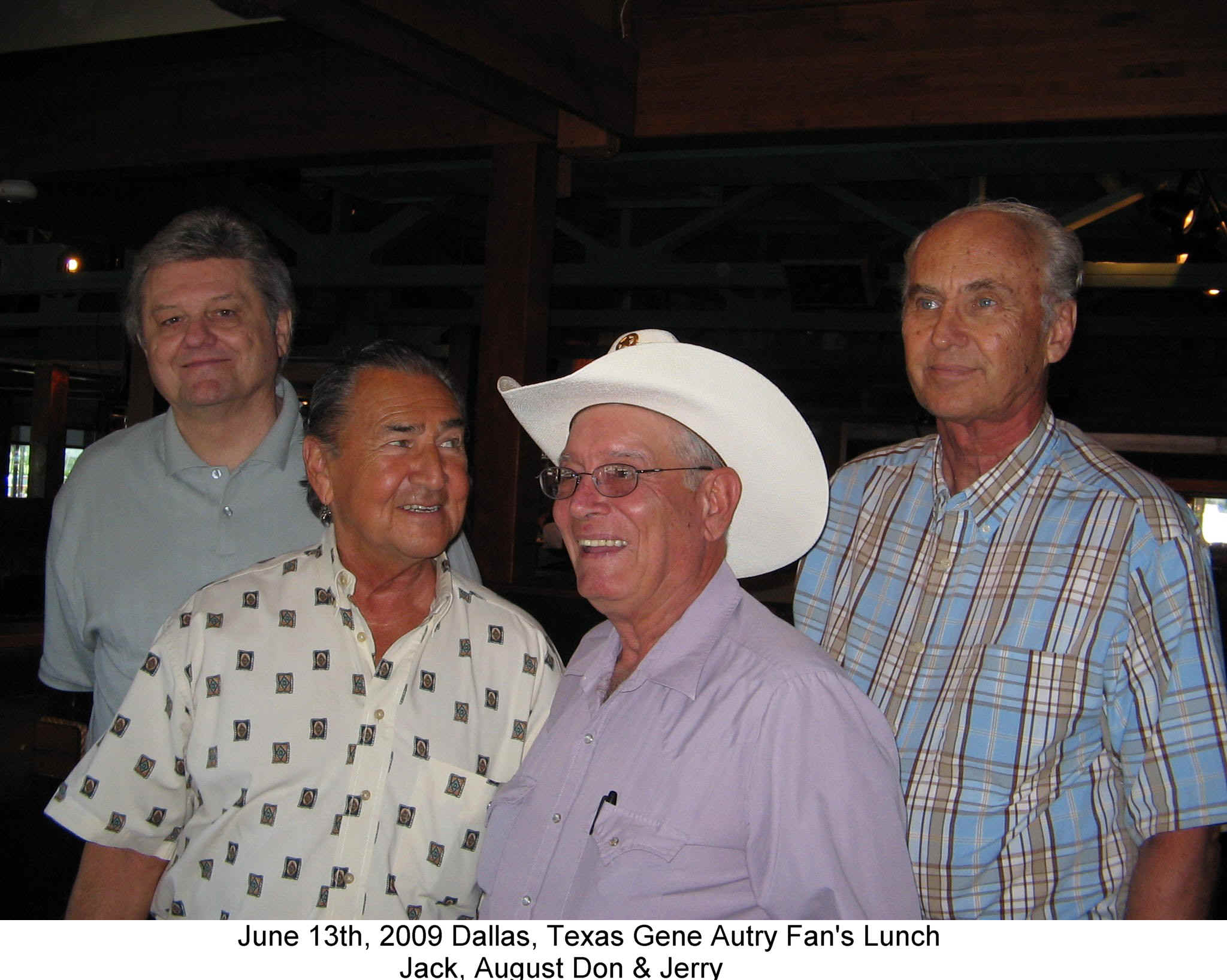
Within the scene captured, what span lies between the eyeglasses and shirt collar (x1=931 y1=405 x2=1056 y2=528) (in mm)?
499

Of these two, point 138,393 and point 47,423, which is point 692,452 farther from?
point 47,423

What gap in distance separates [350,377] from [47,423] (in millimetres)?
14459

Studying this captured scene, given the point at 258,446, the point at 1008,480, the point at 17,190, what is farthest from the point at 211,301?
the point at 17,190

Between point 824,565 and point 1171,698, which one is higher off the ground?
point 824,565

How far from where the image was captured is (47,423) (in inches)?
581

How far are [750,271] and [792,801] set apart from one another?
8100 millimetres

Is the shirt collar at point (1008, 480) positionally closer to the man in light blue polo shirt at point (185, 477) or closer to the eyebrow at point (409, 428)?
the eyebrow at point (409, 428)

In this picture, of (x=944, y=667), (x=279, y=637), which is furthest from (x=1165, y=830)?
(x=279, y=637)

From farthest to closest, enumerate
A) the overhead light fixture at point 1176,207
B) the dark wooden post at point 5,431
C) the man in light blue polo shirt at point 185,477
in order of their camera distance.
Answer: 1. the dark wooden post at point 5,431
2. the overhead light fixture at point 1176,207
3. the man in light blue polo shirt at point 185,477

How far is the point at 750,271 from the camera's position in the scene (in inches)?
363

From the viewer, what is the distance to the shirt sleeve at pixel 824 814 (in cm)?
145

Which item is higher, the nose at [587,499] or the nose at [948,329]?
the nose at [948,329]

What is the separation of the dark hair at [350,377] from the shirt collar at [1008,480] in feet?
3.03

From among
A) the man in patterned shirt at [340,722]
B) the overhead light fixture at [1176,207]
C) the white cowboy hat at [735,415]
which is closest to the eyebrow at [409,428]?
the man in patterned shirt at [340,722]
